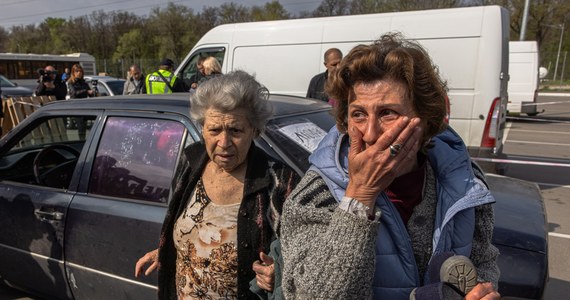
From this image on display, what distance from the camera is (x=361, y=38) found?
270 inches

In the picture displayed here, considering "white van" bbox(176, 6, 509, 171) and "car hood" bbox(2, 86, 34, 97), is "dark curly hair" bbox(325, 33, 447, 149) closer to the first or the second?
"white van" bbox(176, 6, 509, 171)

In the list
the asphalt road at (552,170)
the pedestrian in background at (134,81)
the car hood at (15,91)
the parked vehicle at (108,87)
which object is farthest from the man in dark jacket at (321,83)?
the car hood at (15,91)

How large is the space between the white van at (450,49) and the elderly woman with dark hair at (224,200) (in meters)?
4.42

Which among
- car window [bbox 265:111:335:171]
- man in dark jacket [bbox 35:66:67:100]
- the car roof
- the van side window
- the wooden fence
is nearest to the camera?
car window [bbox 265:111:335:171]

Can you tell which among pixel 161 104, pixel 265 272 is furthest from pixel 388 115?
pixel 161 104

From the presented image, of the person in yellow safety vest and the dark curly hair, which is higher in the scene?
the dark curly hair

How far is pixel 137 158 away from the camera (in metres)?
2.60

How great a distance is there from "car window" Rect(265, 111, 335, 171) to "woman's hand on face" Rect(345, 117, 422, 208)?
44.8 inches

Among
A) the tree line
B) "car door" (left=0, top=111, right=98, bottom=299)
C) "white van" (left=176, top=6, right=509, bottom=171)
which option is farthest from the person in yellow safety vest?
the tree line

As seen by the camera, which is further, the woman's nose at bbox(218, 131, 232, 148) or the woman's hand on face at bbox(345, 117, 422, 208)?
the woman's nose at bbox(218, 131, 232, 148)

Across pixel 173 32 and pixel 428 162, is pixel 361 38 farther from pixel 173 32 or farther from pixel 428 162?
pixel 173 32

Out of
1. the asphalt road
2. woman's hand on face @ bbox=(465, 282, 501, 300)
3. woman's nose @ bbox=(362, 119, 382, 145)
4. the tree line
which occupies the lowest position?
the asphalt road

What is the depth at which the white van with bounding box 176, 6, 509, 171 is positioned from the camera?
5895 millimetres

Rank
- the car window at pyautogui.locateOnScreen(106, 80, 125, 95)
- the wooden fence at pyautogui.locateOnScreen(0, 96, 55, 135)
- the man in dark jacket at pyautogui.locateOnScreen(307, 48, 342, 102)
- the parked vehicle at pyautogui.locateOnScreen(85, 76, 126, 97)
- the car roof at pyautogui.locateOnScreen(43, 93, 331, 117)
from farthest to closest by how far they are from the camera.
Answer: the car window at pyautogui.locateOnScreen(106, 80, 125, 95) → the parked vehicle at pyautogui.locateOnScreen(85, 76, 126, 97) → the wooden fence at pyautogui.locateOnScreen(0, 96, 55, 135) → the man in dark jacket at pyautogui.locateOnScreen(307, 48, 342, 102) → the car roof at pyautogui.locateOnScreen(43, 93, 331, 117)
